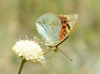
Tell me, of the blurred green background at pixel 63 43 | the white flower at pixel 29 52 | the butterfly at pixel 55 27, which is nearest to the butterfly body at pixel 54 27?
the butterfly at pixel 55 27

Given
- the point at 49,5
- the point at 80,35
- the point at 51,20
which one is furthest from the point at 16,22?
the point at 51,20

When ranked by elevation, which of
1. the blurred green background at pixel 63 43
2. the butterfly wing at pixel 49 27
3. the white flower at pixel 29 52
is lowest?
the blurred green background at pixel 63 43

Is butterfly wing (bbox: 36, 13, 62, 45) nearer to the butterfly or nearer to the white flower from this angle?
the butterfly

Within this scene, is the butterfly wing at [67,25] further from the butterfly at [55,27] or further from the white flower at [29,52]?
the white flower at [29,52]

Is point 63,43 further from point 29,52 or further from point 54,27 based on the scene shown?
→ point 29,52

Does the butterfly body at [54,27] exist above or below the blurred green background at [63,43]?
above

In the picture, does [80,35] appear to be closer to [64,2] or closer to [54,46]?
[64,2]
